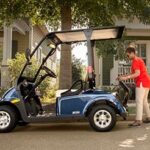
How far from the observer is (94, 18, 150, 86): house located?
1938 cm

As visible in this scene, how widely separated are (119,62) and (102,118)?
11.1 meters

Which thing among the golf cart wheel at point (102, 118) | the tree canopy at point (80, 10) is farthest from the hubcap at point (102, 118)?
the tree canopy at point (80, 10)

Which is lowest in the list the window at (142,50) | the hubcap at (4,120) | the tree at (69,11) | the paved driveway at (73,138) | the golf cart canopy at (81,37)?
the paved driveway at (73,138)

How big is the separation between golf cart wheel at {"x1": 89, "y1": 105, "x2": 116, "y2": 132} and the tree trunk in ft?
14.5

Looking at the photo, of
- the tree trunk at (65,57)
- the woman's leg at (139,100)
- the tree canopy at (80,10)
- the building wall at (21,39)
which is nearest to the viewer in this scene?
the woman's leg at (139,100)

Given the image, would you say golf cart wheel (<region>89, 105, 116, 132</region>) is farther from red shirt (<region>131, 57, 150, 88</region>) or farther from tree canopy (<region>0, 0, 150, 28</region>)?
tree canopy (<region>0, 0, 150, 28</region>)

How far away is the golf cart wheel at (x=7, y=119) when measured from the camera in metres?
9.52

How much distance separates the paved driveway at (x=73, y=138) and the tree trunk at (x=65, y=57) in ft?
10.9

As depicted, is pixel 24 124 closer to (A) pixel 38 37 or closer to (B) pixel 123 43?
(B) pixel 123 43

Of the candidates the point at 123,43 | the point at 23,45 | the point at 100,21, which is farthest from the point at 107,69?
the point at 100,21

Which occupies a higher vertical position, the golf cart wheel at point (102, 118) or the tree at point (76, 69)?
the tree at point (76, 69)

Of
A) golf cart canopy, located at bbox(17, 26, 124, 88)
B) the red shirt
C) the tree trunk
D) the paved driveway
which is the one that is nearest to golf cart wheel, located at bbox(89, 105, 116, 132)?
the paved driveway

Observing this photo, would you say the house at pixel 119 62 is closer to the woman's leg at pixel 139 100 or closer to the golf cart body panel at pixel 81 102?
the woman's leg at pixel 139 100

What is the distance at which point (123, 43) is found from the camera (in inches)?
720
